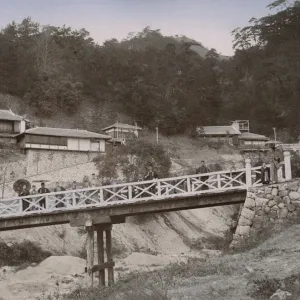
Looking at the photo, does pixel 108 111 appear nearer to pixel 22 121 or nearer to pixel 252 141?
pixel 22 121

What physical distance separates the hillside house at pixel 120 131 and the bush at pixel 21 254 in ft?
74.8

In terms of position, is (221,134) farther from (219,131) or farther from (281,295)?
(281,295)

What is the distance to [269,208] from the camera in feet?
44.7

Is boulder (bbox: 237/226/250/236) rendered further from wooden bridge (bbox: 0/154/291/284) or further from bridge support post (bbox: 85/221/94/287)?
bridge support post (bbox: 85/221/94/287)

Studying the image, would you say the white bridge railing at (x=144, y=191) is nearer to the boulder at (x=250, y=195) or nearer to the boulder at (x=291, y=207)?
the boulder at (x=250, y=195)

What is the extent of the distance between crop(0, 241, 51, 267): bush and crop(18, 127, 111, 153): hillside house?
1320 centimetres

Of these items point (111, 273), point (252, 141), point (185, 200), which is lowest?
point (111, 273)

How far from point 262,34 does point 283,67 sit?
1094cm

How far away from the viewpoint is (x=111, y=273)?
16.5 metres

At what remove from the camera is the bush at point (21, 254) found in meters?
26.3

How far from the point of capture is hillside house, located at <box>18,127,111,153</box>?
39562mm

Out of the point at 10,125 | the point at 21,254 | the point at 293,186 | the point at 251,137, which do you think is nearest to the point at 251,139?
the point at 251,137

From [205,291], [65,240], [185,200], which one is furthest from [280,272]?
[65,240]

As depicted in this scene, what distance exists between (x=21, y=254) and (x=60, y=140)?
52.5 feet
